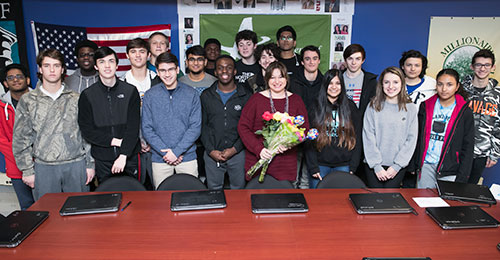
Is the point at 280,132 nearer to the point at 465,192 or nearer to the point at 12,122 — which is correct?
the point at 465,192

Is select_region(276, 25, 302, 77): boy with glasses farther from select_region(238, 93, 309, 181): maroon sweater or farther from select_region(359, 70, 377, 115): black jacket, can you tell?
select_region(238, 93, 309, 181): maroon sweater

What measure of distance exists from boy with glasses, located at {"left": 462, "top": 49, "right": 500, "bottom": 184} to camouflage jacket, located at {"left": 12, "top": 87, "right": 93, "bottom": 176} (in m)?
3.75

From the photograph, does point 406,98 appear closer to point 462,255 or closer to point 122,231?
point 462,255

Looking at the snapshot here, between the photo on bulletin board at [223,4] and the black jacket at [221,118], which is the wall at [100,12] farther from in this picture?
the black jacket at [221,118]

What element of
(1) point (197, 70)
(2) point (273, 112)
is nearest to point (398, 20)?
(2) point (273, 112)

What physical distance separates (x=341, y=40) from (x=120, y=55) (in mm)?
3044

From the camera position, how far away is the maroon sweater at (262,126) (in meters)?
2.89

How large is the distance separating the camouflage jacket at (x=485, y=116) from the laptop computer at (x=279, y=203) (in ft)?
7.46

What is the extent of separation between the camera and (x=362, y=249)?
5.34ft

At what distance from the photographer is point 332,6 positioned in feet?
14.7

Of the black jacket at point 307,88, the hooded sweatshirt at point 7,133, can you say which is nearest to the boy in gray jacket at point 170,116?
the black jacket at point 307,88

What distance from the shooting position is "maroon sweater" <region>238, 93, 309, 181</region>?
2893 mm

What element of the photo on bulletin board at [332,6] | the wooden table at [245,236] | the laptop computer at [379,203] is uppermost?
the photo on bulletin board at [332,6]

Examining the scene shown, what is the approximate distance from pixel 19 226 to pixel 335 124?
2.41 meters
